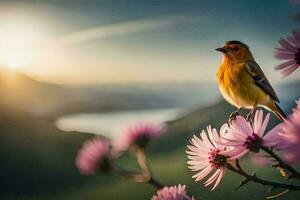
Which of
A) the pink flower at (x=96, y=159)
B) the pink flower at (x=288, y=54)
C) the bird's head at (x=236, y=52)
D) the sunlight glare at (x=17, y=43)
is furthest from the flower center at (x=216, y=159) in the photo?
the sunlight glare at (x=17, y=43)

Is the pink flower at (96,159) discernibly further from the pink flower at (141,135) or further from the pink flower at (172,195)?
the pink flower at (172,195)

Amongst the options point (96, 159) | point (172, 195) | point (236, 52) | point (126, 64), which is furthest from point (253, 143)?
point (126, 64)

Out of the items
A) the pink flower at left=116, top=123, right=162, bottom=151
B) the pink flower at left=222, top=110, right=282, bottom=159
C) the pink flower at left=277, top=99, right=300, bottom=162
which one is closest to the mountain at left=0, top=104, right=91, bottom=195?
the pink flower at left=116, top=123, right=162, bottom=151

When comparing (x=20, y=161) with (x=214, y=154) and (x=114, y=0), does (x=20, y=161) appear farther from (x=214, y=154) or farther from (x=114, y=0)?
(x=214, y=154)

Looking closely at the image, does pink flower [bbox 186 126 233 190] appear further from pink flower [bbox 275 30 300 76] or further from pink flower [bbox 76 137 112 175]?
pink flower [bbox 76 137 112 175]

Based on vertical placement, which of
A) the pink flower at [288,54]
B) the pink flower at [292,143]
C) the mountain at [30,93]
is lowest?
Result: the pink flower at [292,143]

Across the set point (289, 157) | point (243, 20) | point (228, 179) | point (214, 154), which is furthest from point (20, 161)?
point (289, 157)
